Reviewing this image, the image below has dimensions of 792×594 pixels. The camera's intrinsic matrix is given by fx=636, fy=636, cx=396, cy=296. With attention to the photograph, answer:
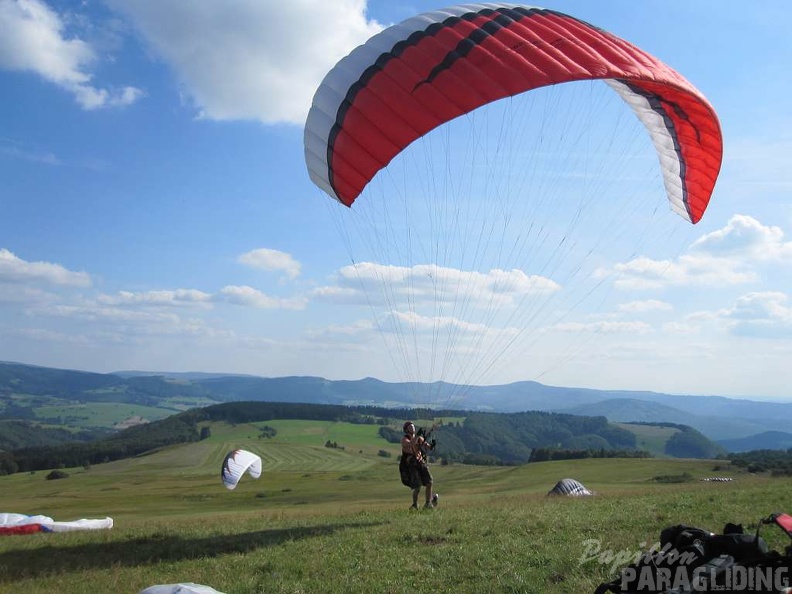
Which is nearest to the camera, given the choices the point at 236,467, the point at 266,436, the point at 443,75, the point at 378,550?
the point at 378,550

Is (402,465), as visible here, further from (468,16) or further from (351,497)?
(351,497)

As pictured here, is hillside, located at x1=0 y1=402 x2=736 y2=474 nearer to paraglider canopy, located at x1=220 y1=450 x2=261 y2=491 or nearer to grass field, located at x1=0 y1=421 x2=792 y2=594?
paraglider canopy, located at x1=220 y1=450 x2=261 y2=491

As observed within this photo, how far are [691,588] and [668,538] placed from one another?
911 mm

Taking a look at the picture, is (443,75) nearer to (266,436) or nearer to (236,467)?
(236,467)

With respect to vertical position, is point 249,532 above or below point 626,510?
below

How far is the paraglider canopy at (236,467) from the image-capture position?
40.0m

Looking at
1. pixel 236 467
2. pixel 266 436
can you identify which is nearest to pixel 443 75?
pixel 236 467

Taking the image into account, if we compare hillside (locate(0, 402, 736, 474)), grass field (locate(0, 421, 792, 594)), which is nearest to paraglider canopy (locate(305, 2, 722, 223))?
grass field (locate(0, 421, 792, 594))

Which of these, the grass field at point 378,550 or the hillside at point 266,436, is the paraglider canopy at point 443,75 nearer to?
the grass field at point 378,550

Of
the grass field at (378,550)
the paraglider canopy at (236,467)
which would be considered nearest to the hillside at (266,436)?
the paraglider canopy at (236,467)

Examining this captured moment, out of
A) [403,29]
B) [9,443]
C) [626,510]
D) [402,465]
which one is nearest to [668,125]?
[403,29]

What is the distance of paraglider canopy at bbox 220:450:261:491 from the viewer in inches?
1574

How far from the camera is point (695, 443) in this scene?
643 feet

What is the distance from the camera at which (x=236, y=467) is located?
41781 millimetres
